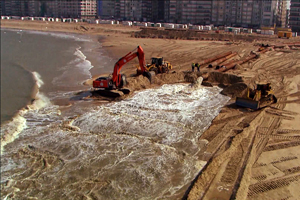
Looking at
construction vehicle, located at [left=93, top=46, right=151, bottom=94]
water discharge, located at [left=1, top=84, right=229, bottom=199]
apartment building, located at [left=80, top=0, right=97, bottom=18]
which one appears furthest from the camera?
apartment building, located at [left=80, top=0, right=97, bottom=18]

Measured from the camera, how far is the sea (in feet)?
33.0

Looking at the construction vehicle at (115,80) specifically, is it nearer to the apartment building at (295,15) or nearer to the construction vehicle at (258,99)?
the construction vehicle at (258,99)

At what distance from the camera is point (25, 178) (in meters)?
10.5

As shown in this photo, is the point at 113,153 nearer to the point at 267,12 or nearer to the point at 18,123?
the point at 18,123

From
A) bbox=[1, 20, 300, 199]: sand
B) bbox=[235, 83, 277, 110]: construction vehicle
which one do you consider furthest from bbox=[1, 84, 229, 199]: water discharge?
bbox=[235, 83, 277, 110]: construction vehicle

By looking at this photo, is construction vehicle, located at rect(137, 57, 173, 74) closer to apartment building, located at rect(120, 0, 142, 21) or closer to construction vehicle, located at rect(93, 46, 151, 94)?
construction vehicle, located at rect(93, 46, 151, 94)

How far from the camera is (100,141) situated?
13281mm

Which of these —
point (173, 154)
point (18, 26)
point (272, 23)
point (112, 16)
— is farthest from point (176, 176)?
point (112, 16)

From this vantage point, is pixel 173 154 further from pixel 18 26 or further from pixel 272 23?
pixel 18 26

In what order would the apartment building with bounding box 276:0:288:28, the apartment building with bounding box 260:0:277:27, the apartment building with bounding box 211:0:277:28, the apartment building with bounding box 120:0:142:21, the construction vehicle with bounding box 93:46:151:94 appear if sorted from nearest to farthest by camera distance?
the construction vehicle with bounding box 93:46:151:94, the apartment building with bounding box 260:0:277:27, the apartment building with bounding box 211:0:277:28, the apartment building with bounding box 276:0:288:28, the apartment building with bounding box 120:0:142:21

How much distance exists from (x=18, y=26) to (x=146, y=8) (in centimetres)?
4376

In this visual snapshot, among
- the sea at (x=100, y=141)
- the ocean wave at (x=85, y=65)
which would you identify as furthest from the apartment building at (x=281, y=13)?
the sea at (x=100, y=141)

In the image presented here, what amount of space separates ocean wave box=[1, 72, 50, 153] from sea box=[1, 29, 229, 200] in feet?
0.14

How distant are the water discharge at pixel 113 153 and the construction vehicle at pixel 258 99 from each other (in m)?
1.44
